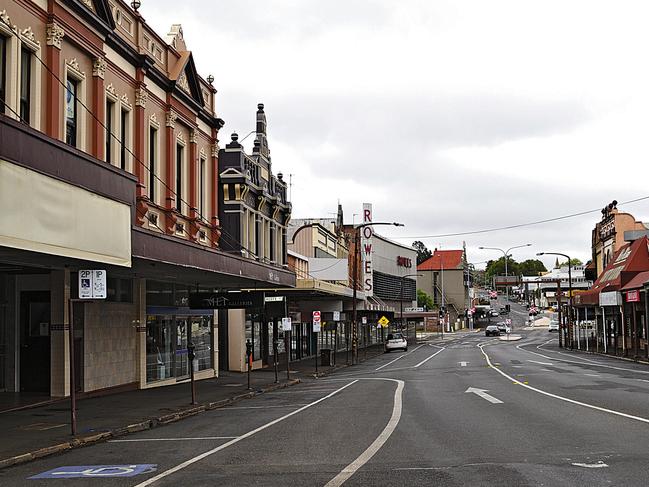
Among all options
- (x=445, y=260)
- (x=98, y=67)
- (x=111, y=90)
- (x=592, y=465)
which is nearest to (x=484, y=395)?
(x=592, y=465)

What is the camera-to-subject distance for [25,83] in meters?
20.8

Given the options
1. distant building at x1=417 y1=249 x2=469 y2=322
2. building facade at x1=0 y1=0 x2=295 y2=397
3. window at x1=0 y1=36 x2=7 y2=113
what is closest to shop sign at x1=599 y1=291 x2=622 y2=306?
building facade at x1=0 y1=0 x2=295 y2=397

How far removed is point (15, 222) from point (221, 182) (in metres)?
24.1

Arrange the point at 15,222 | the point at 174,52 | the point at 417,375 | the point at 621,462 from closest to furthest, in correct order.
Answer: the point at 621,462, the point at 15,222, the point at 174,52, the point at 417,375

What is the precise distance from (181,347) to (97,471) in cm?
2013

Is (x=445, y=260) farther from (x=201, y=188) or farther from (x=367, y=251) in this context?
(x=201, y=188)

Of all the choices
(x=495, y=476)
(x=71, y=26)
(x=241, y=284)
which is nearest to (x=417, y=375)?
(x=241, y=284)

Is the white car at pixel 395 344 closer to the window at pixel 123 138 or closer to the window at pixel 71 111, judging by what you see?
the window at pixel 123 138

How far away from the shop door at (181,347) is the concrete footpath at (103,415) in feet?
3.34

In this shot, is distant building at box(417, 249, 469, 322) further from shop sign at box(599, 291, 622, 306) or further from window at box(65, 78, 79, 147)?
window at box(65, 78, 79, 147)

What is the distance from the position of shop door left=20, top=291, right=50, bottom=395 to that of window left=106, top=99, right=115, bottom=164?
15.3 ft

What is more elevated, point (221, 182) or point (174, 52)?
point (174, 52)

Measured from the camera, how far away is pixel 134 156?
2659cm

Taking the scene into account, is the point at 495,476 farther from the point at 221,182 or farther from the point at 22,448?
the point at 221,182
